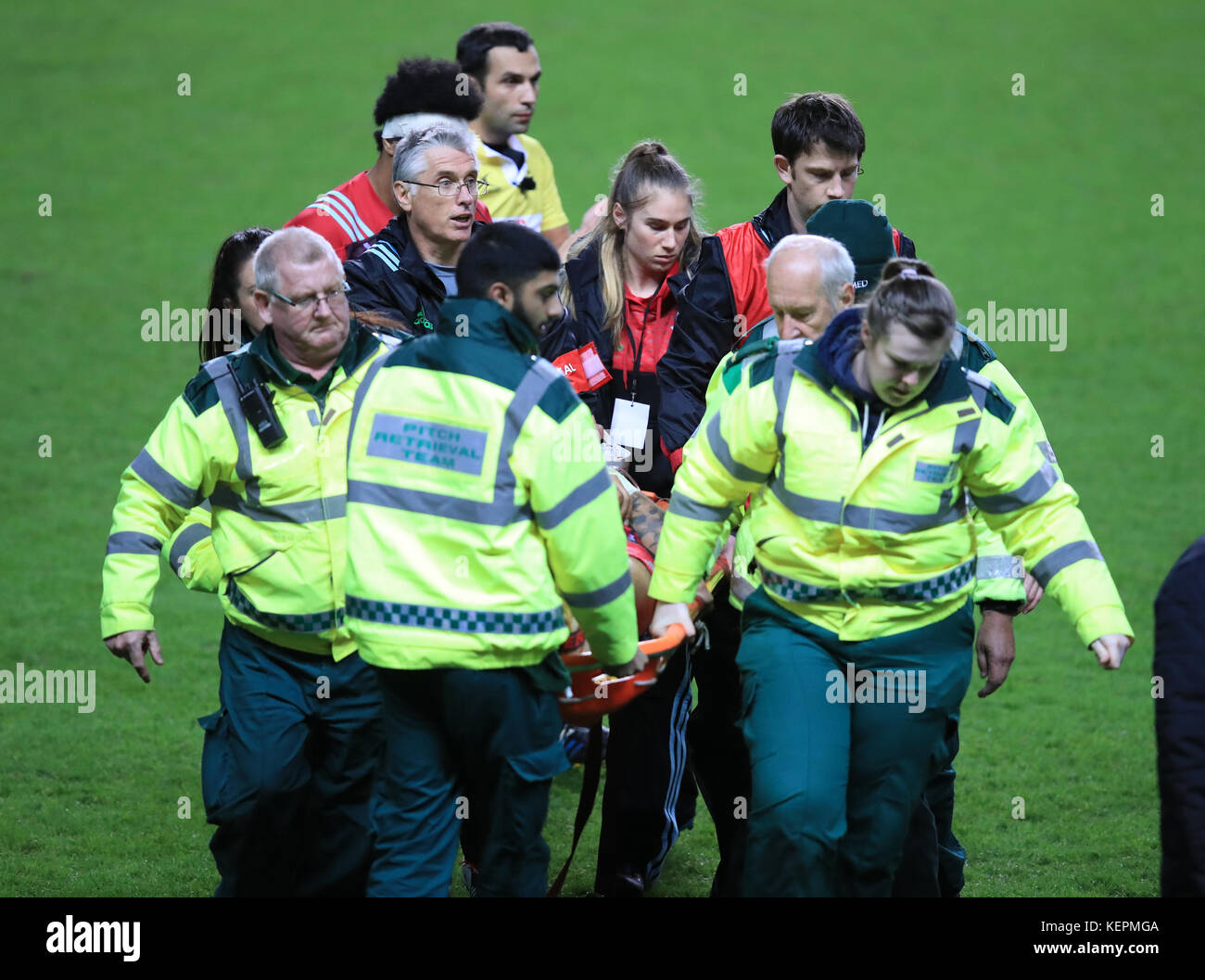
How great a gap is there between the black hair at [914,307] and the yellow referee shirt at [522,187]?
11.7 ft

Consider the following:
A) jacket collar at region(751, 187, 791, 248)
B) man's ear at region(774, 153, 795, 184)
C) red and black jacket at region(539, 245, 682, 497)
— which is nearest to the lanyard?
red and black jacket at region(539, 245, 682, 497)

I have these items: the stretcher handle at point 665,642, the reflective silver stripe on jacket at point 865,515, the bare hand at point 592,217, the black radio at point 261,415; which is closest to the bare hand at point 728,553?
the stretcher handle at point 665,642

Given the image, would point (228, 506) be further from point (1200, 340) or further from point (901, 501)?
point (1200, 340)

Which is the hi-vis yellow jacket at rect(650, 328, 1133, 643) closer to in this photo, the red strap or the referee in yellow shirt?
the red strap

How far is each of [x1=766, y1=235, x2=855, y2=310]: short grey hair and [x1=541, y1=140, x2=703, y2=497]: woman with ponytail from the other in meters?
0.92

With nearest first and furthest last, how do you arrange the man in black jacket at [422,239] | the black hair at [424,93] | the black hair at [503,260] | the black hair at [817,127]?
the black hair at [503,260] < the man in black jacket at [422,239] < the black hair at [817,127] < the black hair at [424,93]

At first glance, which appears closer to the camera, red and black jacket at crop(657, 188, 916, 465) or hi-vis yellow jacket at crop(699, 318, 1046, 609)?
hi-vis yellow jacket at crop(699, 318, 1046, 609)

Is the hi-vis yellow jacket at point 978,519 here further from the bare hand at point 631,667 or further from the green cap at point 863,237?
the bare hand at point 631,667

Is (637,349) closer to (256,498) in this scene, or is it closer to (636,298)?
(636,298)

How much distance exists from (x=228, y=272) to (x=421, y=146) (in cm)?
74

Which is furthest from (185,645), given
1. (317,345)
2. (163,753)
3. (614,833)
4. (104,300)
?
(104,300)

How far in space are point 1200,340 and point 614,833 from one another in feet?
32.0

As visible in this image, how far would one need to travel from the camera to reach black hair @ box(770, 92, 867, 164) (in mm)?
4887

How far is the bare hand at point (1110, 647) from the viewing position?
3539 millimetres
